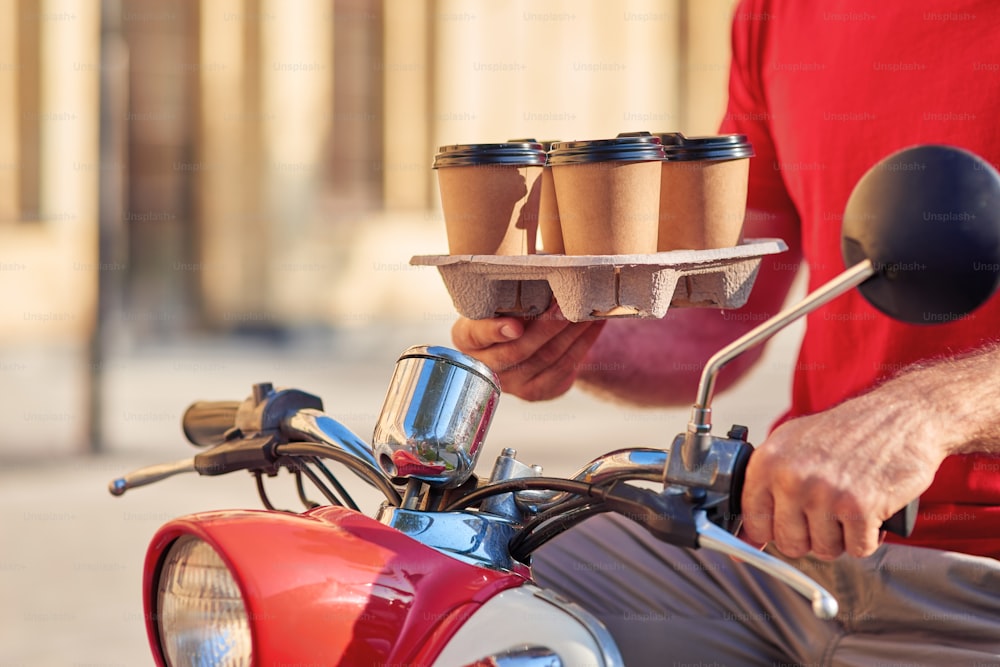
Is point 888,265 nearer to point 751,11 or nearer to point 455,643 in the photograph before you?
point 455,643

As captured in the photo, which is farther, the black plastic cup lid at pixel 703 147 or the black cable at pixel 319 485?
the black cable at pixel 319 485

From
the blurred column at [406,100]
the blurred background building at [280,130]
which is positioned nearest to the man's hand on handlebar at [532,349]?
the blurred background building at [280,130]

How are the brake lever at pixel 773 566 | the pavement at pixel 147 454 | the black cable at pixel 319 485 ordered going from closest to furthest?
the brake lever at pixel 773 566 → the black cable at pixel 319 485 → the pavement at pixel 147 454

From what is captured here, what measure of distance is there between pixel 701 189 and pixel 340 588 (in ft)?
2.13

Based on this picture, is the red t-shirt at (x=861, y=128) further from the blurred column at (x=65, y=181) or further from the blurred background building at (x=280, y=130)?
the blurred column at (x=65, y=181)

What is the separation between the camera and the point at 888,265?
3.88 feet

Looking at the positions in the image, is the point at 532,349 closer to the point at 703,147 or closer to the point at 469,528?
the point at 703,147

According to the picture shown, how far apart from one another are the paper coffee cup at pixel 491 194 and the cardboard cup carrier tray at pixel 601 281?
0.04m

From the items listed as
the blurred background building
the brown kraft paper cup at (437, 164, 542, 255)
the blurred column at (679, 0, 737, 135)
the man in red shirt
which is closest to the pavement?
the man in red shirt

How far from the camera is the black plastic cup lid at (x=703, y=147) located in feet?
4.91

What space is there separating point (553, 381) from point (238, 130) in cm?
1346

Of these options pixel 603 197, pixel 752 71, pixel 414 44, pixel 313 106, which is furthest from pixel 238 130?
pixel 603 197

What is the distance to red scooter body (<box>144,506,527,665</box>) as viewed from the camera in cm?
115

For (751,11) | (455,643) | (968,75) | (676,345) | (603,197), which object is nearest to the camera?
(455,643)
